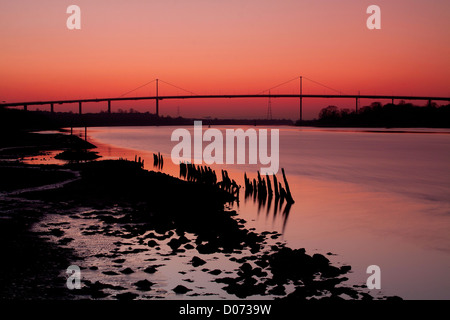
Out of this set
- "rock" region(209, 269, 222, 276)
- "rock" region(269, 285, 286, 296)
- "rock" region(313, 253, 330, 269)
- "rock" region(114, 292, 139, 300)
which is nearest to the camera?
"rock" region(114, 292, 139, 300)

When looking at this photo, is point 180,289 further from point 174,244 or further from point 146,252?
point 174,244

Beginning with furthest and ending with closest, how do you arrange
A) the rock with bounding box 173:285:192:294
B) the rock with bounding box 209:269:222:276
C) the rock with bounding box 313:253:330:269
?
the rock with bounding box 313:253:330:269 → the rock with bounding box 209:269:222:276 → the rock with bounding box 173:285:192:294

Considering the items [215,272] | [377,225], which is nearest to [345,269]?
[215,272]

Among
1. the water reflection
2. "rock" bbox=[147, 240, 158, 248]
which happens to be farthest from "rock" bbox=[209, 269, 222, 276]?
the water reflection

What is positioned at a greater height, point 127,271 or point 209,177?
point 209,177

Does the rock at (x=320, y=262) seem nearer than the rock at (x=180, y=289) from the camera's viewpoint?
No

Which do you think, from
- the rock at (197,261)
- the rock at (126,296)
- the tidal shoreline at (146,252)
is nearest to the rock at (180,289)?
the tidal shoreline at (146,252)

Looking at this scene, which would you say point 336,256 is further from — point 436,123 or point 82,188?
point 436,123

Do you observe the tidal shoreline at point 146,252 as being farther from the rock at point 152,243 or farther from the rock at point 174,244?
the rock at point 152,243

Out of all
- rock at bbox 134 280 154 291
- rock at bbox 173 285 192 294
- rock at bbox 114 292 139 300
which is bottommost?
rock at bbox 173 285 192 294

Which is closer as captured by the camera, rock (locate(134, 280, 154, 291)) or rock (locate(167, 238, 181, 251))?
rock (locate(134, 280, 154, 291))

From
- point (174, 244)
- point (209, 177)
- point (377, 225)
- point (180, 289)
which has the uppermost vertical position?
point (209, 177)

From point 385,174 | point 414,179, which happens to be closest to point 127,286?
point 414,179

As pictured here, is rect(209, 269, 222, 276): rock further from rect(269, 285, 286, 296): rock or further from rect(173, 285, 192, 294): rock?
rect(269, 285, 286, 296): rock
